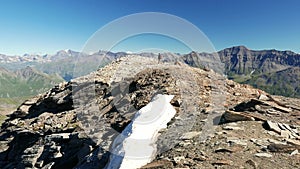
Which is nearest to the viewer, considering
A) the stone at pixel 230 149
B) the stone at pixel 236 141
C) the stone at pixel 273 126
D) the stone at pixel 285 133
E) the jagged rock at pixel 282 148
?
the jagged rock at pixel 282 148

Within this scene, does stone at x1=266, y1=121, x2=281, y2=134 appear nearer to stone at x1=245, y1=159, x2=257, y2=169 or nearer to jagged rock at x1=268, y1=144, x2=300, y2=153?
jagged rock at x1=268, y1=144, x2=300, y2=153

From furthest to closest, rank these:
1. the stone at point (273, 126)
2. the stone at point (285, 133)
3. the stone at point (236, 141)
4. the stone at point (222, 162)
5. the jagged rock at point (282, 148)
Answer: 1. the stone at point (273, 126)
2. the stone at point (285, 133)
3. the stone at point (236, 141)
4. the jagged rock at point (282, 148)
5. the stone at point (222, 162)

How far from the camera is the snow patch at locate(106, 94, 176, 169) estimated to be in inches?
555

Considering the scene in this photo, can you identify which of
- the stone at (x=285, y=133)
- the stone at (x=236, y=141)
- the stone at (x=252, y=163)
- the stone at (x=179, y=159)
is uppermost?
the stone at (x=285, y=133)

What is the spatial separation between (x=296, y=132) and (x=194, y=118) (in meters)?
6.43

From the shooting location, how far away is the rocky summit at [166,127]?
13176mm

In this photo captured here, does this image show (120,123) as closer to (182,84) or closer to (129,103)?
(129,103)

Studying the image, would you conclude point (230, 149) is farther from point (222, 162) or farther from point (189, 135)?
point (189, 135)

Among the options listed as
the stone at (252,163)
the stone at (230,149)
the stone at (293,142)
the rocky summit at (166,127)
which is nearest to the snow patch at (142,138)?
the rocky summit at (166,127)

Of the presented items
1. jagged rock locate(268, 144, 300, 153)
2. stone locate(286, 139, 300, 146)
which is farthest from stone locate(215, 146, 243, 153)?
stone locate(286, 139, 300, 146)

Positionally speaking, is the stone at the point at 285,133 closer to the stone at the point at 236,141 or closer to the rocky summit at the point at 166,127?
the rocky summit at the point at 166,127

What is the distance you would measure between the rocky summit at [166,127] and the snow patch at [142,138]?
37 cm

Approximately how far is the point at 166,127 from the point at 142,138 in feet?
8.37

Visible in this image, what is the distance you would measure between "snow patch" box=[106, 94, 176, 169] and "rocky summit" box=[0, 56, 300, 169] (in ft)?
1.21
